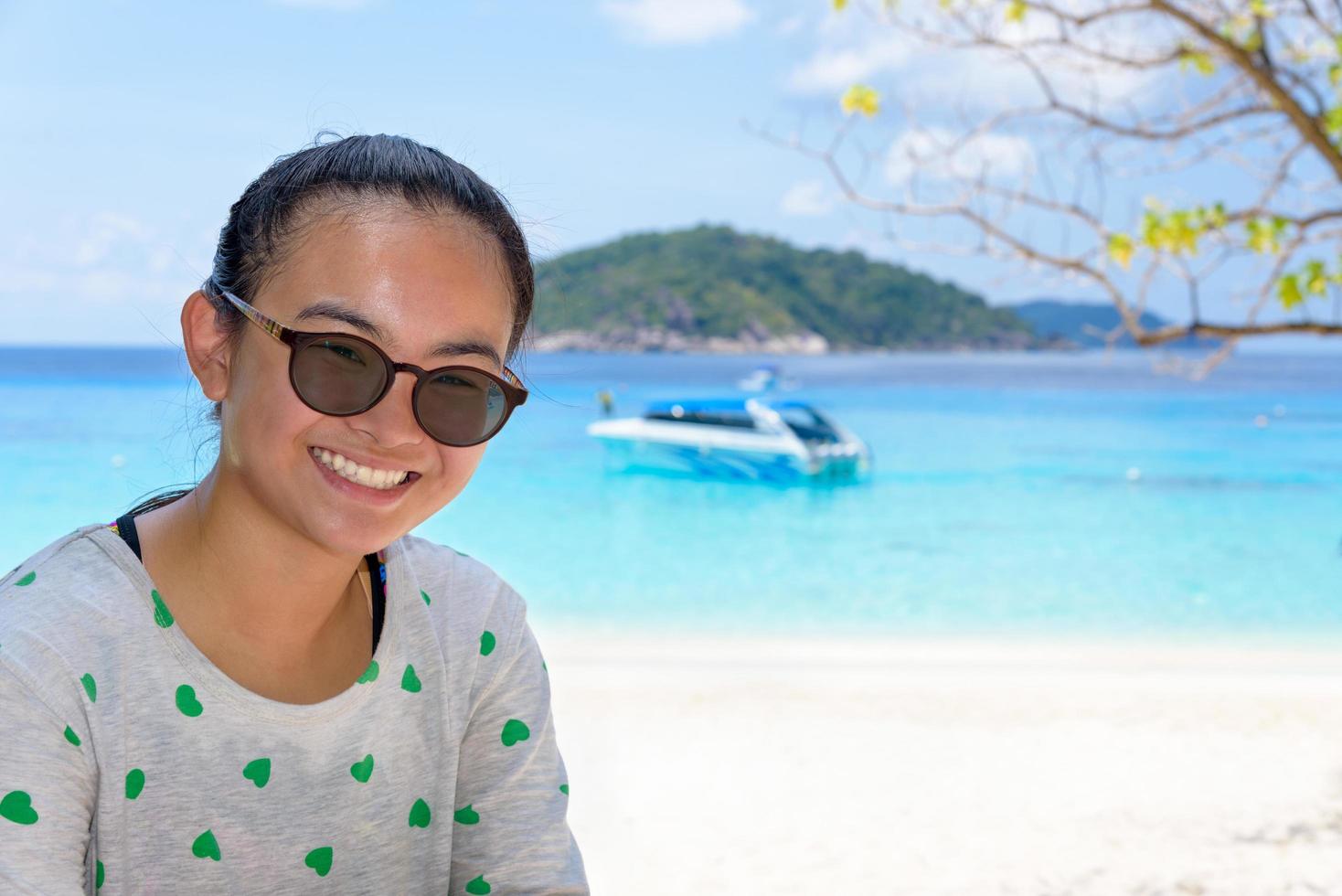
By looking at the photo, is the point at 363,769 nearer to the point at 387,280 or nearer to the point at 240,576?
the point at 240,576

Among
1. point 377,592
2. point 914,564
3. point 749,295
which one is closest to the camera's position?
point 377,592

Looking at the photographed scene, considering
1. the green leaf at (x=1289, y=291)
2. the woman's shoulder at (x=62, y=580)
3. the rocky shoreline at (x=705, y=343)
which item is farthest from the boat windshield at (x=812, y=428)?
the rocky shoreline at (x=705, y=343)

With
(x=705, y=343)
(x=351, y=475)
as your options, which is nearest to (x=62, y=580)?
(x=351, y=475)

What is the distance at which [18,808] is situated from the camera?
900 millimetres

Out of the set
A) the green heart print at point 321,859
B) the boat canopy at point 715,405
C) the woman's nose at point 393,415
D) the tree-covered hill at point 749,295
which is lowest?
the boat canopy at point 715,405

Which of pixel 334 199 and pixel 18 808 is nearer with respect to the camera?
pixel 18 808

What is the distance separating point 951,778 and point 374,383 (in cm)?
469

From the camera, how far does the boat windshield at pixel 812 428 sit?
21797 millimetres

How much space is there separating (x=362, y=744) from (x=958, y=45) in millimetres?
2721

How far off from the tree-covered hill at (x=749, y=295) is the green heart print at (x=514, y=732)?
48972 mm

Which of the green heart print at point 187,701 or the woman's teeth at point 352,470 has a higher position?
the woman's teeth at point 352,470

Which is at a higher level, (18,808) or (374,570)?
(374,570)

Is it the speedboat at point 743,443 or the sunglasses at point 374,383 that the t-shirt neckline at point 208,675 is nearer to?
the sunglasses at point 374,383

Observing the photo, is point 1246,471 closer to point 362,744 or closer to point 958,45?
point 958,45
